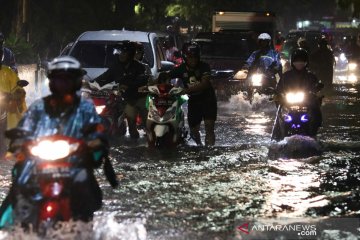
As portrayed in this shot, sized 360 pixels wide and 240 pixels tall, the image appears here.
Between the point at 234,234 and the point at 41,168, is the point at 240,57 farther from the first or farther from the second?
the point at 41,168

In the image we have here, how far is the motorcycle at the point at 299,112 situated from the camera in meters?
10.8

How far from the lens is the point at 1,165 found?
407 inches

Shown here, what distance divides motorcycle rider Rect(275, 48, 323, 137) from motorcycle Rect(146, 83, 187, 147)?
4.94ft

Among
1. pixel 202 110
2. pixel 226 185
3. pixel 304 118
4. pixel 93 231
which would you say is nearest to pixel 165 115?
pixel 202 110

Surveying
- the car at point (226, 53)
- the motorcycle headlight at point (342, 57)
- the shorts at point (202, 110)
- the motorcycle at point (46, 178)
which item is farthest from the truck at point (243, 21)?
the motorcycle at point (46, 178)

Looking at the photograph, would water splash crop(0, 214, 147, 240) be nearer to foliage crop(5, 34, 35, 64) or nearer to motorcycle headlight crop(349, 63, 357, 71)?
foliage crop(5, 34, 35, 64)

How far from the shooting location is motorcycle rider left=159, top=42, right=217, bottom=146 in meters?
11.3

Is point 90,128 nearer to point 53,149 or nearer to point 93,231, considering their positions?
point 53,149

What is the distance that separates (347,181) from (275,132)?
234 centimetres

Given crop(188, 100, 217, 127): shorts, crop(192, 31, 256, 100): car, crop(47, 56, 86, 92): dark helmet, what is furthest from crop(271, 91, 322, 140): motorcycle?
crop(192, 31, 256, 100): car

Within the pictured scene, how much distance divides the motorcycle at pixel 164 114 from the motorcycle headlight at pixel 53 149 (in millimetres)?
6015

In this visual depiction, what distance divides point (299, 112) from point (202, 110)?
156cm

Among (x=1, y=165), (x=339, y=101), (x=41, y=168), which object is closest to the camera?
(x=41, y=168)

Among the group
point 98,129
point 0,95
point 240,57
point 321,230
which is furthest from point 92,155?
point 240,57
